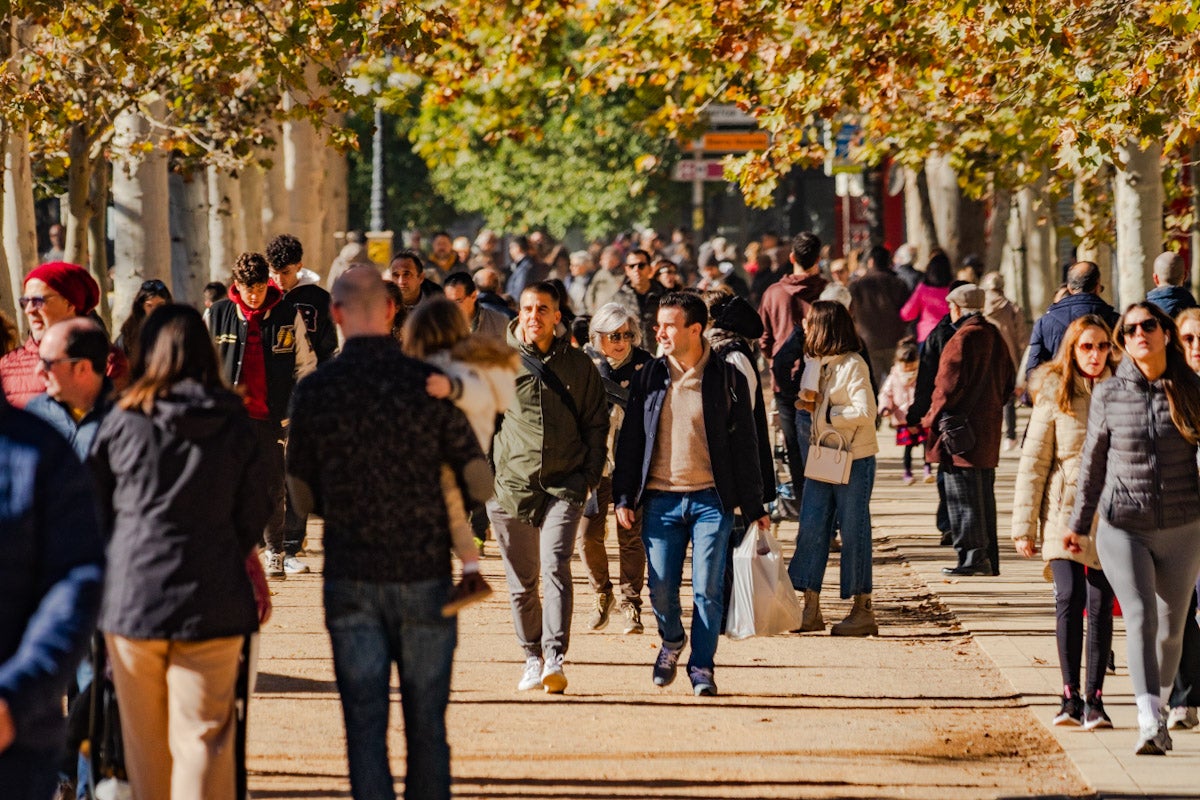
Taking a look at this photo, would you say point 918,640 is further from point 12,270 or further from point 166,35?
point 12,270

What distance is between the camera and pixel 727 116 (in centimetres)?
3950

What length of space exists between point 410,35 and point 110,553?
796cm

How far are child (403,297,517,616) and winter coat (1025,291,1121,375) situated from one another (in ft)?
21.2

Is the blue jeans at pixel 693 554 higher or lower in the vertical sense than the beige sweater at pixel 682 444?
lower

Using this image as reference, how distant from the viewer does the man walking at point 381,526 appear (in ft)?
18.9

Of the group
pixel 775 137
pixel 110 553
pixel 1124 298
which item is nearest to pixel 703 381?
pixel 110 553

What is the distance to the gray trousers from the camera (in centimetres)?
897

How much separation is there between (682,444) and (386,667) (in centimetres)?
328

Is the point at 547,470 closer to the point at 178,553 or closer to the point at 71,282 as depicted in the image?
the point at 71,282

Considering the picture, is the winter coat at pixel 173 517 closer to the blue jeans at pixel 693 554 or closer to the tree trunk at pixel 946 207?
the blue jeans at pixel 693 554

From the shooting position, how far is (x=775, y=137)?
50.4 ft

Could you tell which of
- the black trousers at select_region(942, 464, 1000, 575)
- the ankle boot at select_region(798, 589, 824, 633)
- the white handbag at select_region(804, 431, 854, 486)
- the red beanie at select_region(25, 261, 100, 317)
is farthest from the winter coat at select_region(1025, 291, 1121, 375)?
the red beanie at select_region(25, 261, 100, 317)

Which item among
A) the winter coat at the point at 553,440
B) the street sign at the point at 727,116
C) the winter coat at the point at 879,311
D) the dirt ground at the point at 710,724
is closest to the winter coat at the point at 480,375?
the dirt ground at the point at 710,724

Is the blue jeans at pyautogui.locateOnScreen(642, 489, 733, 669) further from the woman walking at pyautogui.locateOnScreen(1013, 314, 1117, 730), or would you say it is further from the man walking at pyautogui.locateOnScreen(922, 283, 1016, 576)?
the man walking at pyautogui.locateOnScreen(922, 283, 1016, 576)
